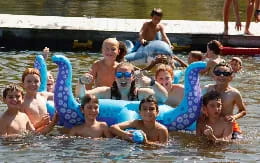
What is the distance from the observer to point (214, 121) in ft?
26.9

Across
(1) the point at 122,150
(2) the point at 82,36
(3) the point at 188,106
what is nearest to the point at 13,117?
(1) the point at 122,150

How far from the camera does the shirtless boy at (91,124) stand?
26.4 feet

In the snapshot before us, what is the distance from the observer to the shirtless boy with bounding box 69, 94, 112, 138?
26.4 ft

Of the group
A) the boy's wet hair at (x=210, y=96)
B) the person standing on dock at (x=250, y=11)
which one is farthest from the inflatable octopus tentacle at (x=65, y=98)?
the person standing on dock at (x=250, y=11)

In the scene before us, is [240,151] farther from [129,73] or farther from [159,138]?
[129,73]

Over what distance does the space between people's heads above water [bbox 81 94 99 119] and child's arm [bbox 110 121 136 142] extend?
234 mm

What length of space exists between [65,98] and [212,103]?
1479mm

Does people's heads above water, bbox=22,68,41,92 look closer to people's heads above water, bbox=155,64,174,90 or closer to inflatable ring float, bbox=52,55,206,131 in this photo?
inflatable ring float, bbox=52,55,206,131

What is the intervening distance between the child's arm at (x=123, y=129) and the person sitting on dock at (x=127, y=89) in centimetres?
65

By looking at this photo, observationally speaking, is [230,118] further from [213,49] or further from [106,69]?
[213,49]

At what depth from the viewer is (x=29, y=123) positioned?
8234 millimetres

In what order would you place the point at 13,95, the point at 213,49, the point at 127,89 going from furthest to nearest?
the point at 213,49, the point at 127,89, the point at 13,95

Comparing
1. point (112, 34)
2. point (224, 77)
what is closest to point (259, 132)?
point (224, 77)

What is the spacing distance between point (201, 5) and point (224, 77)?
16.5 metres
